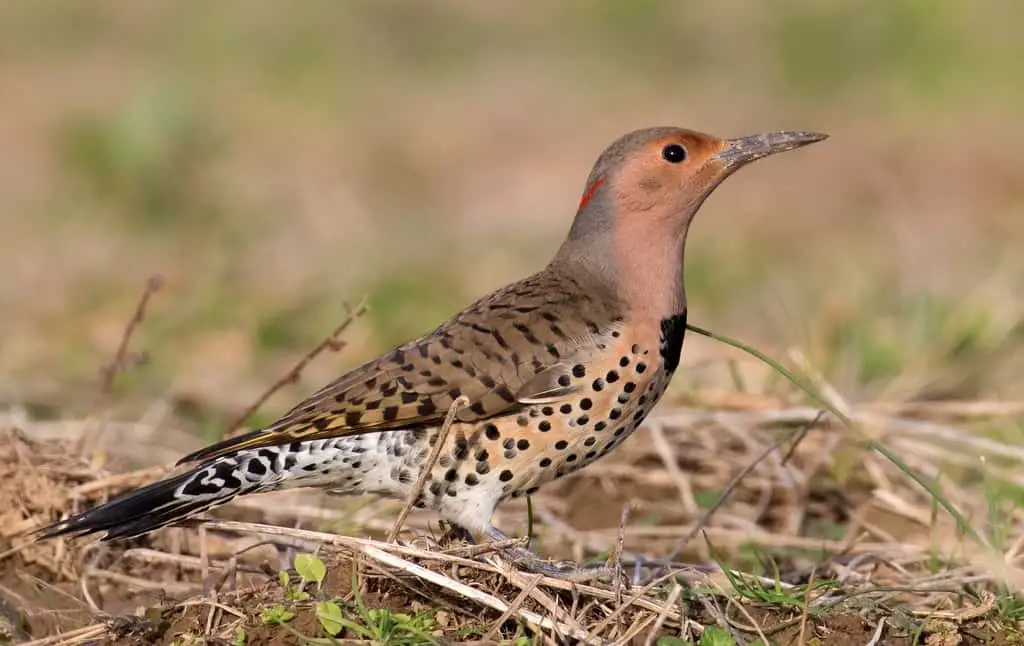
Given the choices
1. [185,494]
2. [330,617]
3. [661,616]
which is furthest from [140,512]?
[661,616]

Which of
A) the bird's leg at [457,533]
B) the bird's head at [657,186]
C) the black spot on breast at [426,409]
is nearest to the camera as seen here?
the black spot on breast at [426,409]

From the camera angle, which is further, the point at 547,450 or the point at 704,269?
the point at 704,269

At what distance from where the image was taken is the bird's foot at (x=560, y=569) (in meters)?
4.25

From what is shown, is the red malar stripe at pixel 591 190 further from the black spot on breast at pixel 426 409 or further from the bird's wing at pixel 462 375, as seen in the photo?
the black spot on breast at pixel 426 409

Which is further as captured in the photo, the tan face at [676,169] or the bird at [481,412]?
the tan face at [676,169]

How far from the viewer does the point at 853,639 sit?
4.19m

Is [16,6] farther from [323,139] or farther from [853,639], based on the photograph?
[853,639]

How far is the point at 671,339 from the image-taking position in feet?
16.6

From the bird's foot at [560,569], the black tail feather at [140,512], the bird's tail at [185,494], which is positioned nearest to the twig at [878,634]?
the bird's foot at [560,569]

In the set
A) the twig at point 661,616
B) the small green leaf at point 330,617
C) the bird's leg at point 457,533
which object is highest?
the small green leaf at point 330,617

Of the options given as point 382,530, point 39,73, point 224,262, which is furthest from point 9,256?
point 382,530

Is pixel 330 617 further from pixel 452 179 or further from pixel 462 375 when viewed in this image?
pixel 452 179

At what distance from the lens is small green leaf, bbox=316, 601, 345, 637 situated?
399cm

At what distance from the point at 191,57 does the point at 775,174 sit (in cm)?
573
